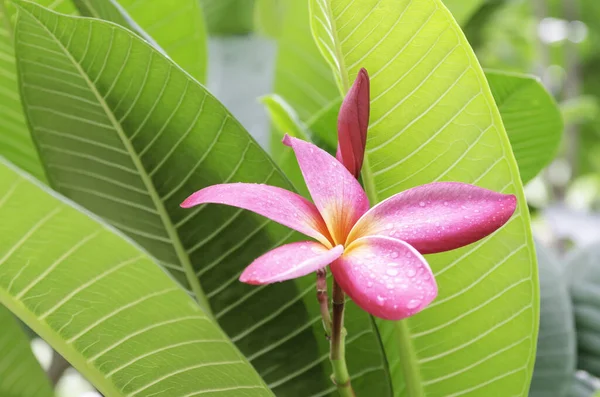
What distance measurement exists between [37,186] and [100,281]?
6 centimetres

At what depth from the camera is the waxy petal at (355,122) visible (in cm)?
34

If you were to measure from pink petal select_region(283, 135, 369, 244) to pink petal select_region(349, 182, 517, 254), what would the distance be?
10mm

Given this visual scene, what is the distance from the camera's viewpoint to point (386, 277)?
263 millimetres

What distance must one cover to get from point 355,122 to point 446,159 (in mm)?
105

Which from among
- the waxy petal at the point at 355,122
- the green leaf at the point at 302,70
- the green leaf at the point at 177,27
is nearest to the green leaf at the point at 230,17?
the green leaf at the point at 302,70

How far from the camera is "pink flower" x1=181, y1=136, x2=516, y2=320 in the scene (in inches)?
10.1

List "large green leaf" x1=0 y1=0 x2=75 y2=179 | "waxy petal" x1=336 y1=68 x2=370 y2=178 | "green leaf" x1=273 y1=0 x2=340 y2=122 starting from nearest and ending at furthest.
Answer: "waxy petal" x1=336 y1=68 x2=370 y2=178 → "large green leaf" x1=0 y1=0 x2=75 y2=179 → "green leaf" x1=273 y1=0 x2=340 y2=122

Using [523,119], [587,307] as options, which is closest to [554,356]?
[587,307]

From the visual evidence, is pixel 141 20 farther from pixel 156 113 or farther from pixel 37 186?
pixel 37 186

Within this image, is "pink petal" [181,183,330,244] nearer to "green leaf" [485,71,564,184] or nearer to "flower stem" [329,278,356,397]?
"flower stem" [329,278,356,397]

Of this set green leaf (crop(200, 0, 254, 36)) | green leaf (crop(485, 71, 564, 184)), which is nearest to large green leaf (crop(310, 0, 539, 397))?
green leaf (crop(485, 71, 564, 184))

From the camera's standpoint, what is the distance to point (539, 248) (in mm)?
712

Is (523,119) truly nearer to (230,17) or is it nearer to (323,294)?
(323,294)

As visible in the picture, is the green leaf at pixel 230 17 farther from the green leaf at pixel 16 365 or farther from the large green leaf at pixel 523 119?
the green leaf at pixel 16 365
